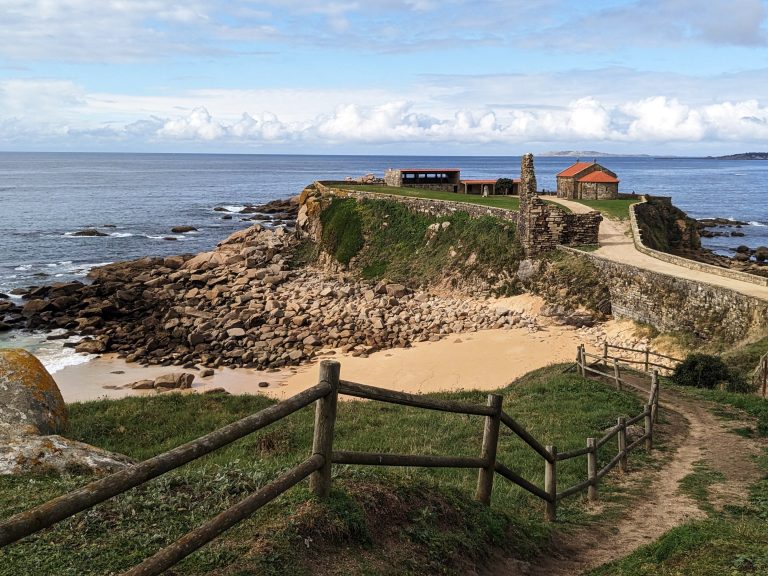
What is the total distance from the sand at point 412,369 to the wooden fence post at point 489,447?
18.1 m

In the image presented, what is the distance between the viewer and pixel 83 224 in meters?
84.9

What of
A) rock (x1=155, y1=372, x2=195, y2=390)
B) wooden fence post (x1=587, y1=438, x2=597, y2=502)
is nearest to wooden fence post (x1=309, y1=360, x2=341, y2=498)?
wooden fence post (x1=587, y1=438, x2=597, y2=502)

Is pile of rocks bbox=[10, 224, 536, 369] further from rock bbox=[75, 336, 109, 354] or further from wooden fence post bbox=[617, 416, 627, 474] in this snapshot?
wooden fence post bbox=[617, 416, 627, 474]

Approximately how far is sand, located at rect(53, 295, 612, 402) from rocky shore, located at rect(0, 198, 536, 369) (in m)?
1.20

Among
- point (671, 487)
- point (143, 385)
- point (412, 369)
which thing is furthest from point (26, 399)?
point (412, 369)

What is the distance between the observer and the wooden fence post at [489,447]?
7766mm

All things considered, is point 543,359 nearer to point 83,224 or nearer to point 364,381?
point 364,381

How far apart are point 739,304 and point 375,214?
32813mm

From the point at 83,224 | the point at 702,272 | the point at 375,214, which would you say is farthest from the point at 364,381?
the point at 83,224

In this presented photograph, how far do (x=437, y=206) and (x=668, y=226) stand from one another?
1960cm

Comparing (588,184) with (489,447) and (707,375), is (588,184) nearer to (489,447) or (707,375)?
(707,375)

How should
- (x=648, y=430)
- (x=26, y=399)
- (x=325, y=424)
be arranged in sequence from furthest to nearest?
(x=648, y=430)
(x=26, y=399)
(x=325, y=424)

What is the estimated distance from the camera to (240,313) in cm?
3962

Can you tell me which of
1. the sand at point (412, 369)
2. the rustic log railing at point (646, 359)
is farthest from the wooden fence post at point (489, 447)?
the sand at point (412, 369)
